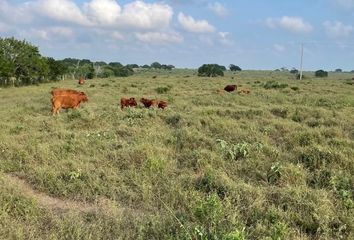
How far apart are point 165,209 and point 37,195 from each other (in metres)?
2.15

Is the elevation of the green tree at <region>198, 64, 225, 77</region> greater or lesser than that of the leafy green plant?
lesser

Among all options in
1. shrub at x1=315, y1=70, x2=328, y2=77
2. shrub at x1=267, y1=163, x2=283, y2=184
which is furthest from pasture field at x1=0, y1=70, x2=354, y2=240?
shrub at x1=315, y1=70, x2=328, y2=77

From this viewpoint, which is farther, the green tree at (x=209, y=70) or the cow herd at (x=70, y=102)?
the green tree at (x=209, y=70)

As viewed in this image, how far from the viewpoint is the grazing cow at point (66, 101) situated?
1792 cm

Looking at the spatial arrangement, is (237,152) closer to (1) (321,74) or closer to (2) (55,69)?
(2) (55,69)

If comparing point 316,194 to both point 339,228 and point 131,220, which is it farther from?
point 131,220

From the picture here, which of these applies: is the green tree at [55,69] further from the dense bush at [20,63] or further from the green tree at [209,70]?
the green tree at [209,70]

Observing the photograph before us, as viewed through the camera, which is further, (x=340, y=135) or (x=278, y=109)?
(x=278, y=109)

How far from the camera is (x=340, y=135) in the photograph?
432 inches

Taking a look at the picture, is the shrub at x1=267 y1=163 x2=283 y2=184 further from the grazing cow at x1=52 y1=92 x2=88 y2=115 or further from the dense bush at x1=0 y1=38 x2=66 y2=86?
the dense bush at x1=0 y1=38 x2=66 y2=86

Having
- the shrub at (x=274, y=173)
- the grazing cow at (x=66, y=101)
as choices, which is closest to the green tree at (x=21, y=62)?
the grazing cow at (x=66, y=101)

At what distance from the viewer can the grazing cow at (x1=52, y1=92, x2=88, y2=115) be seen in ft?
58.8

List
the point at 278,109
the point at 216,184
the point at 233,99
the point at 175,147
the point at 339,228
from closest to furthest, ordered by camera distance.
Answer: the point at 339,228, the point at 216,184, the point at 175,147, the point at 278,109, the point at 233,99

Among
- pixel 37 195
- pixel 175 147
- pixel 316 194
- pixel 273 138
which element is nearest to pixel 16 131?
pixel 175 147
